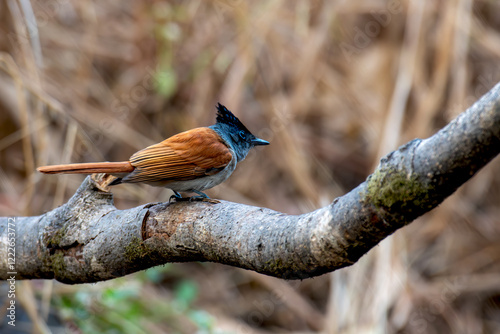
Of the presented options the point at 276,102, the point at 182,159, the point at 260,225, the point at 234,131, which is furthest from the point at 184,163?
the point at 276,102

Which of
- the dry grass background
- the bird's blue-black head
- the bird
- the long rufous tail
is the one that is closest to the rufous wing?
the bird

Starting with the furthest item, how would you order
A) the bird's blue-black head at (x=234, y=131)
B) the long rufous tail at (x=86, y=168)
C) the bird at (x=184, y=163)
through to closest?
the bird's blue-black head at (x=234, y=131) < the bird at (x=184, y=163) < the long rufous tail at (x=86, y=168)

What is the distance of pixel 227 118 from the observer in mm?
3176

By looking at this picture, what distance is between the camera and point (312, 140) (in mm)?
6020

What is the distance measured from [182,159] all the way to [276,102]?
2868 mm

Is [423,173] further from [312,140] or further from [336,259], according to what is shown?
[312,140]

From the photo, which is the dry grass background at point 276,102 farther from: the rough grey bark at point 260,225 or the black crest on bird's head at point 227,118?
the rough grey bark at point 260,225

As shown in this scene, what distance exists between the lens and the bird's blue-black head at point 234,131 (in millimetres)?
3117

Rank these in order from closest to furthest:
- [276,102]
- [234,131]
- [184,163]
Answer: [184,163] → [234,131] → [276,102]

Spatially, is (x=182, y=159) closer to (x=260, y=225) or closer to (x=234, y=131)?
(x=234, y=131)

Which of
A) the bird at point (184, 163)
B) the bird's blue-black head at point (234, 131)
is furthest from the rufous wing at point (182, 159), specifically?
the bird's blue-black head at point (234, 131)

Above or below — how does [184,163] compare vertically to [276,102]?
below

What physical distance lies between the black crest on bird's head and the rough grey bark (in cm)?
109

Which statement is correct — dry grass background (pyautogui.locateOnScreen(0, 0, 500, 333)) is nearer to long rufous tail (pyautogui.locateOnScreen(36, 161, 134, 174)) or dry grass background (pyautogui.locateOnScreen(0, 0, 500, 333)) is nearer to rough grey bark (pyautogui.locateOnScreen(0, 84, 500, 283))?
long rufous tail (pyautogui.locateOnScreen(36, 161, 134, 174))
